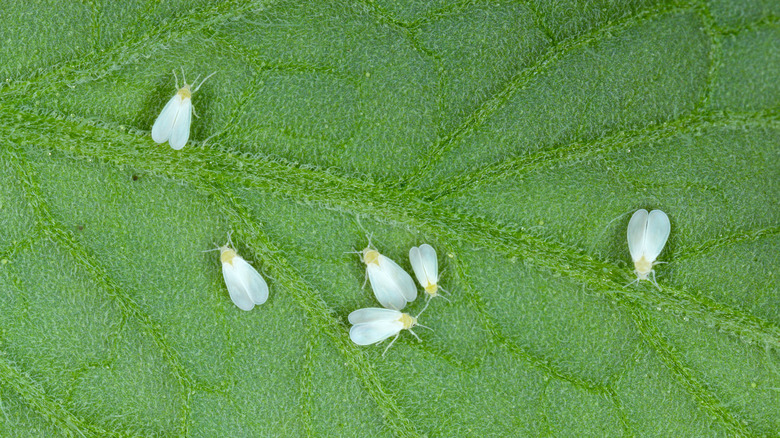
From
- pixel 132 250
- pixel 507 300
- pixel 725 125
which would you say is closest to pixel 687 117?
pixel 725 125

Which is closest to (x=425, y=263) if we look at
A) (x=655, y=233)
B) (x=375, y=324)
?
(x=375, y=324)

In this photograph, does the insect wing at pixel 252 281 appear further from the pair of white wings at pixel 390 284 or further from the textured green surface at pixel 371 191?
the pair of white wings at pixel 390 284

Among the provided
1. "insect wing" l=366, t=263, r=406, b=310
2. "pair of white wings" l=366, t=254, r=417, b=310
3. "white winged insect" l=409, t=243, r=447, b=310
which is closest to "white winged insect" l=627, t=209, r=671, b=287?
"white winged insect" l=409, t=243, r=447, b=310

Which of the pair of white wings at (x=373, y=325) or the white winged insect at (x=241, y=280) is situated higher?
the white winged insect at (x=241, y=280)

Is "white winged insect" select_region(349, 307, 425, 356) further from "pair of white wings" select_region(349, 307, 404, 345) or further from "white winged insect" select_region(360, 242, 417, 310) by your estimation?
"white winged insect" select_region(360, 242, 417, 310)

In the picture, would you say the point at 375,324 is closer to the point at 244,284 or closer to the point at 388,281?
the point at 388,281

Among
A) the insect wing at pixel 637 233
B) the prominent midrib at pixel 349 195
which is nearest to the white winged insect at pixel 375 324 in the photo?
the prominent midrib at pixel 349 195
